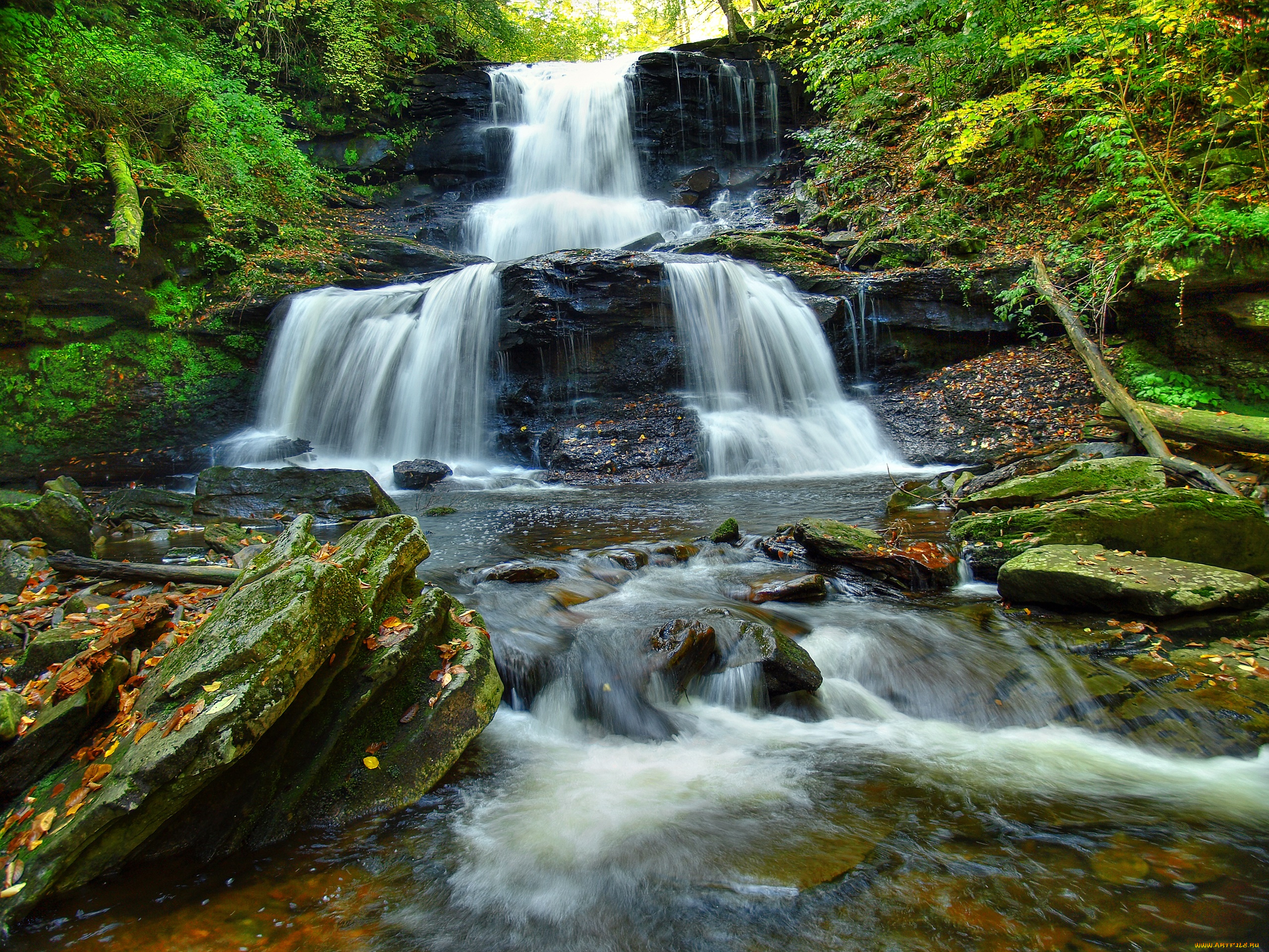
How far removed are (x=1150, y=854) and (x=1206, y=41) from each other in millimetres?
12683

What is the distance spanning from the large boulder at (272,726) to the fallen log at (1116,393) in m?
6.31

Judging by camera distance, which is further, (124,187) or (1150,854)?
(124,187)

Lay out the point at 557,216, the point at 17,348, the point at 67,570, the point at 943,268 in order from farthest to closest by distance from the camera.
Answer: the point at 557,216 < the point at 943,268 < the point at 17,348 < the point at 67,570

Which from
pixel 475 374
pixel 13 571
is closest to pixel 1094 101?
pixel 475 374

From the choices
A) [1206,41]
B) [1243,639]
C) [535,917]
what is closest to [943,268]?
[1206,41]

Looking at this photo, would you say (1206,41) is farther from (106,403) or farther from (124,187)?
(106,403)

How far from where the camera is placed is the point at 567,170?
776 inches

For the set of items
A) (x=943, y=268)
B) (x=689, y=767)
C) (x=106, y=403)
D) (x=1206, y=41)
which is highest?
(x=1206, y=41)

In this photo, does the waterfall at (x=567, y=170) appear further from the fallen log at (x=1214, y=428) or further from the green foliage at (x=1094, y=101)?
the fallen log at (x=1214, y=428)

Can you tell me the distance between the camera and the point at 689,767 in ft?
9.91

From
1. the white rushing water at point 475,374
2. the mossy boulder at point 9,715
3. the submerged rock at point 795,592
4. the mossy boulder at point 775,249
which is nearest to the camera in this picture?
the mossy boulder at point 9,715

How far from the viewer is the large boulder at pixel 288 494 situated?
755cm

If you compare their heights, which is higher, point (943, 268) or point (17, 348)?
point (943, 268)

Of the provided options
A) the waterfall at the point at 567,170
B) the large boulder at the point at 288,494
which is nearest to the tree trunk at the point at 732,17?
the waterfall at the point at 567,170
